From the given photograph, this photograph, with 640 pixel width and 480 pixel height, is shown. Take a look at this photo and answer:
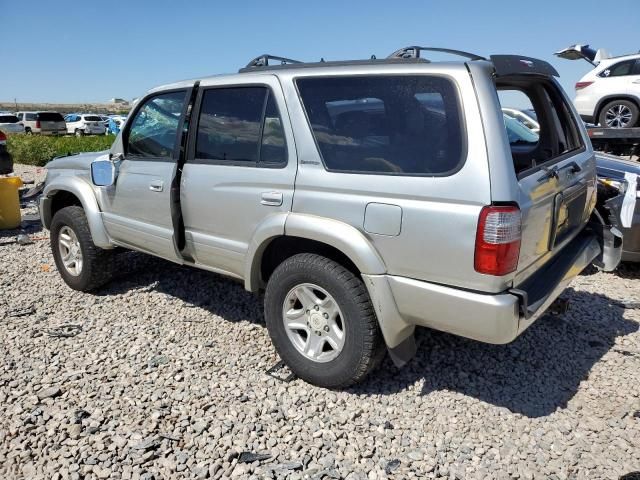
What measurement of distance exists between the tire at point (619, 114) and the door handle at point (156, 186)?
9.69 meters

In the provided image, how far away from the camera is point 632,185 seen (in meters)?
4.20

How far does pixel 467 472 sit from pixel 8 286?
4.61 meters

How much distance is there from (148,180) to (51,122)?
3168 cm

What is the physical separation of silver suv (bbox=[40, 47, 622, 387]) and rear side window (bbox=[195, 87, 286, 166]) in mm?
11

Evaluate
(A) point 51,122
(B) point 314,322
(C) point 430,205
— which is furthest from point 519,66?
(A) point 51,122

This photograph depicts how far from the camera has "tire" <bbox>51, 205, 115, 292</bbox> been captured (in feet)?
15.0

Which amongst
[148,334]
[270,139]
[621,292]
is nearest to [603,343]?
[621,292]

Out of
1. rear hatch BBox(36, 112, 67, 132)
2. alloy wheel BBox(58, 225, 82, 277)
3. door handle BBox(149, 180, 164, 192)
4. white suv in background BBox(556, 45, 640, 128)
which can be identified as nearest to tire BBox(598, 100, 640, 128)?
white suv in background BBox(556, 45, 640, 128)

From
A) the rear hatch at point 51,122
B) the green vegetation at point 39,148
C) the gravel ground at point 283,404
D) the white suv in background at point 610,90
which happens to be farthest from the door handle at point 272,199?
the rear hatch at point 51,122

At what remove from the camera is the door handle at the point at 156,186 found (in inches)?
149

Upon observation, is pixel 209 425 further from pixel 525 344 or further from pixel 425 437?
pixel 525 344

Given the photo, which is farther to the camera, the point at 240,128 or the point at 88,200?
the point at 88,200

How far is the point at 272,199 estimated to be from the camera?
10.2ft

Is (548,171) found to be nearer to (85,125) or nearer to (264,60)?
(264,60)
